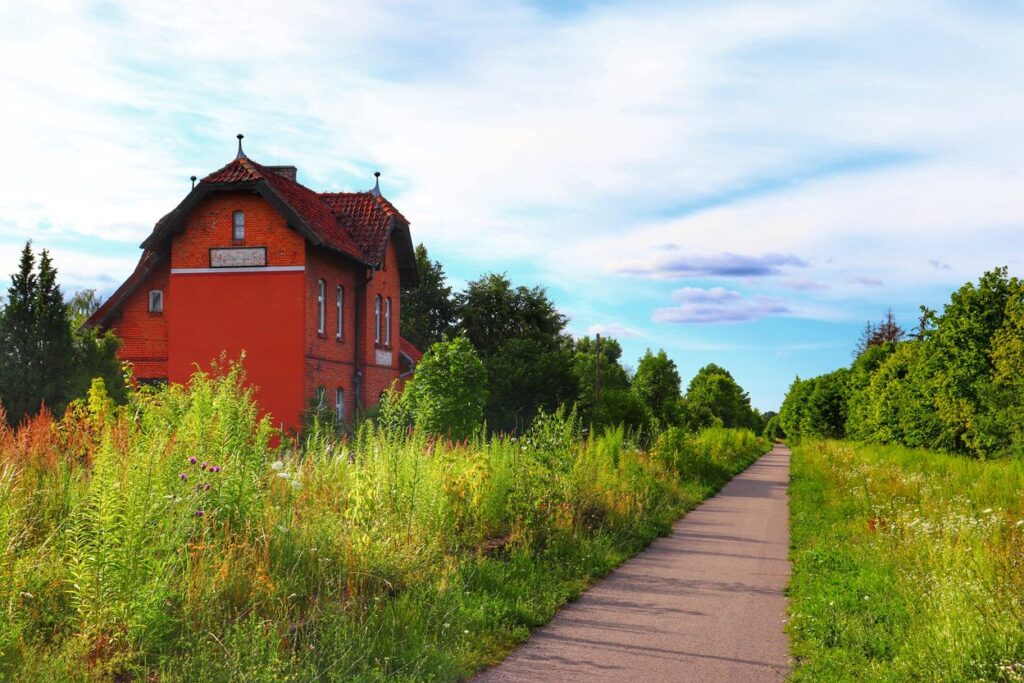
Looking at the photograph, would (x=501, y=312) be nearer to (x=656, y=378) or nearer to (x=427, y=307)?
(x=427, y=307)

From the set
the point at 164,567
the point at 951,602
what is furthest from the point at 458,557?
the point at 951,602

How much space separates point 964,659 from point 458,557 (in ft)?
16.7

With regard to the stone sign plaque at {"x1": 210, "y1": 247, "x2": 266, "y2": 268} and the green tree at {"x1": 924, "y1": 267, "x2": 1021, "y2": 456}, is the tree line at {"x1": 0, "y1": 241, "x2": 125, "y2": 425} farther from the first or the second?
the green tree at {"x1": 924, "y1": 267, "x2": 1021, "y2": 456}

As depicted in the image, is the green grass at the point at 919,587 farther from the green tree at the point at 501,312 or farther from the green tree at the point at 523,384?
the green tree at the point at 501,312

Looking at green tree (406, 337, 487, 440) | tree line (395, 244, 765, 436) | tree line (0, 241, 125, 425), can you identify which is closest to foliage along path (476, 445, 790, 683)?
tree line (395, 244, 765, 436)

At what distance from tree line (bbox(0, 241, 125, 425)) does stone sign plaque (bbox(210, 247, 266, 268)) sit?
6.37 meters

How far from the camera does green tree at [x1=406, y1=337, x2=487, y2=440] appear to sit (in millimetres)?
21969

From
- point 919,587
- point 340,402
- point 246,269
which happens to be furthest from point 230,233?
point 919,587

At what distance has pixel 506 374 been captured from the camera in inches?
1345

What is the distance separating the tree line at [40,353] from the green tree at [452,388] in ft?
25.7

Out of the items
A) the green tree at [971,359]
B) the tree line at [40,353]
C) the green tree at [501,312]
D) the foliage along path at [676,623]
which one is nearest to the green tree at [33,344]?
the tree line at [40,353]

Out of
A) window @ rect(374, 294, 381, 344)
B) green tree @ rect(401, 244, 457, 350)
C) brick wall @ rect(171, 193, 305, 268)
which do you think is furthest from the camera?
green tree @ rect(401, 244, 457, 350)

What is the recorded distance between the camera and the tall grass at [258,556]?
20.4 feet

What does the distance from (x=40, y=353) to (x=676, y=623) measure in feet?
66.1
